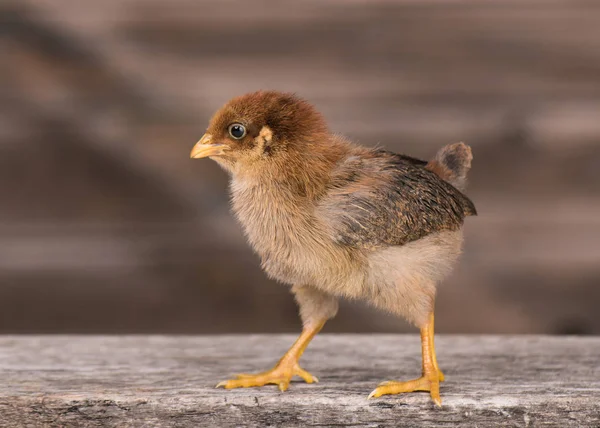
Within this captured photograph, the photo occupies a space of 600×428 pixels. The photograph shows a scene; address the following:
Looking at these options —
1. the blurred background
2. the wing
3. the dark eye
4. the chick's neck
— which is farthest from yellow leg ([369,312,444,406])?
the blurred background

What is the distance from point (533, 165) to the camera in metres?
3.29

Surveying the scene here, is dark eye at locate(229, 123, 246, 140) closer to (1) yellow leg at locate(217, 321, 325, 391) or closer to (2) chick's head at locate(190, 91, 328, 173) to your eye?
(2) chick's head at locate(190, 91, 328, 173)

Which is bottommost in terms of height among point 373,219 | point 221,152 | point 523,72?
point 373,219

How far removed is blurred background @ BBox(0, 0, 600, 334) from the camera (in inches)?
130

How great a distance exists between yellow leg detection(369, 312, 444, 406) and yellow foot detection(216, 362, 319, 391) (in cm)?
21

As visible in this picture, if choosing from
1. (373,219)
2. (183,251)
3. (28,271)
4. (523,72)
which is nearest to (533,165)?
(523,72)

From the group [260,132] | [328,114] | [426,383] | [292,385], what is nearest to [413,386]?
[426,383]

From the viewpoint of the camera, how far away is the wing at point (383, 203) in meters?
1.89

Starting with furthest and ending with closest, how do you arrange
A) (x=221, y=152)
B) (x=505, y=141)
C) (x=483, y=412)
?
(x=505, y=141) → (x=221, y=152) → (x=483, y=412)

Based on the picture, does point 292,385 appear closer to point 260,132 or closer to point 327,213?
point 327,213

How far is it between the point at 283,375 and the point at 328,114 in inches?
58.6

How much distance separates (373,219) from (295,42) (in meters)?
1.61

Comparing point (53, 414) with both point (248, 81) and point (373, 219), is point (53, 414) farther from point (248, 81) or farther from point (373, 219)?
point (248, 81)

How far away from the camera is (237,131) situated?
1.92 meters
